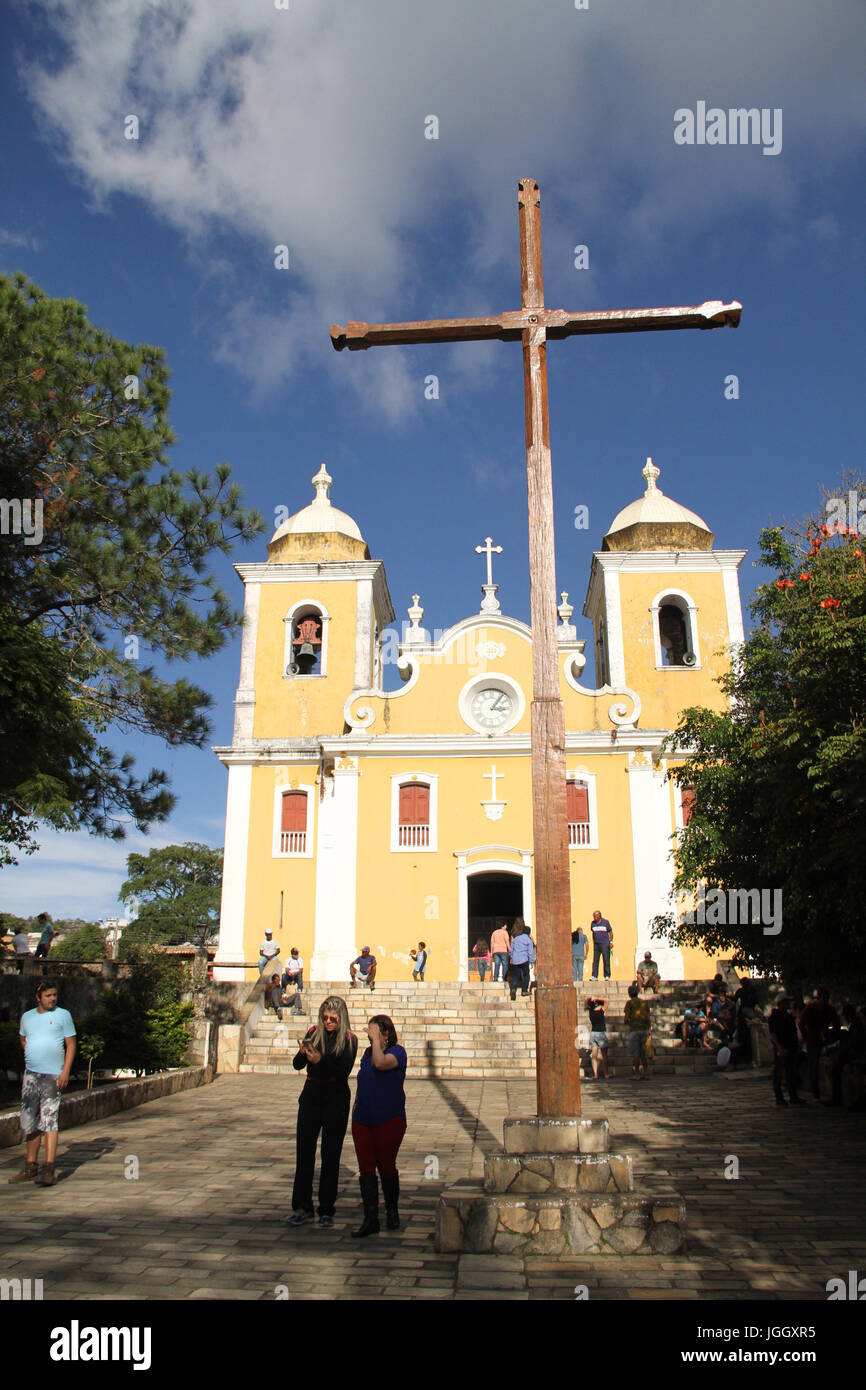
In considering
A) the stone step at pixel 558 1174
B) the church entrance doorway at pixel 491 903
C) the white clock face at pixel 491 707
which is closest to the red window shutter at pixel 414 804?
the church entrance doorway at pixel 491 903

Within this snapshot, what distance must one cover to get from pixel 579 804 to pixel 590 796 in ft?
1.07

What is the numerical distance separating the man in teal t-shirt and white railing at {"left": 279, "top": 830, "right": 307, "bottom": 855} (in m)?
15.5

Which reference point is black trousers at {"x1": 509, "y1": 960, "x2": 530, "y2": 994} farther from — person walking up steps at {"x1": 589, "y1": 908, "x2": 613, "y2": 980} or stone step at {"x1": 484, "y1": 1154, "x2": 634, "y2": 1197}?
stone step at {"x1": 484, "y1": 1154, "x2": 634, "y2": 1197}

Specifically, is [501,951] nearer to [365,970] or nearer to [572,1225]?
[365,970]

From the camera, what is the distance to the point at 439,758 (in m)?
22.2

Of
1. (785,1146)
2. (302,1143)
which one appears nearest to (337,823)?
(785,1146)

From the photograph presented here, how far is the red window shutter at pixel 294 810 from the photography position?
2289cm

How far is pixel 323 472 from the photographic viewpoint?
27.5 m

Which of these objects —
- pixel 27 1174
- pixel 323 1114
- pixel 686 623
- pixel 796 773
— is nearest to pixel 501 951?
pixel 686 623

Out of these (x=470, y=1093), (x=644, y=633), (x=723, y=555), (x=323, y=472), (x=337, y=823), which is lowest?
(x=470, y=1093)

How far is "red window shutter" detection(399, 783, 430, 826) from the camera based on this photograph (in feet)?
71.8

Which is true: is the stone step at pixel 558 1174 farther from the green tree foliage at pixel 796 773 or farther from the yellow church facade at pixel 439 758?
the yellow church facade at pixel 439 758
